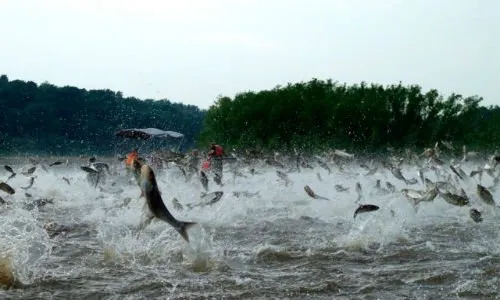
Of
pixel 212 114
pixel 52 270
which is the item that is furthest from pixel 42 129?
pixel 52 270

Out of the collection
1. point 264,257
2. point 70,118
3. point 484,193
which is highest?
point 70,118

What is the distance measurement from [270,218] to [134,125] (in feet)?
294

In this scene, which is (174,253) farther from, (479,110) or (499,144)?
(479,110)

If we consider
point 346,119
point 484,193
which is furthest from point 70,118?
point 484,193

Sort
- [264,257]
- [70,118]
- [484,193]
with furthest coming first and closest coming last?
[70,118] → [484,193] → [264,257]

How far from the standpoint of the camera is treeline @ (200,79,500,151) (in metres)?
53.9

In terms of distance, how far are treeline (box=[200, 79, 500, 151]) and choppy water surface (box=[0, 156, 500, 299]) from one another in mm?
39054

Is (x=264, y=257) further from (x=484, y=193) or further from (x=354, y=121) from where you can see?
(x=354, y=121)

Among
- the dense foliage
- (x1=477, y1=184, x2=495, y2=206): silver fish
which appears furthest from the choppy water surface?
the dense foliage

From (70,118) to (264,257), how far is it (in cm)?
8496

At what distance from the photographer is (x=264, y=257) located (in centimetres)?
889

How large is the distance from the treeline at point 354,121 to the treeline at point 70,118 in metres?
20.1

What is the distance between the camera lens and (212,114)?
61.8 meters

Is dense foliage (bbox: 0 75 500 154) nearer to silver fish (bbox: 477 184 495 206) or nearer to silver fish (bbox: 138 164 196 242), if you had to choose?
silver fish (bbox: 477 184 495 206)
